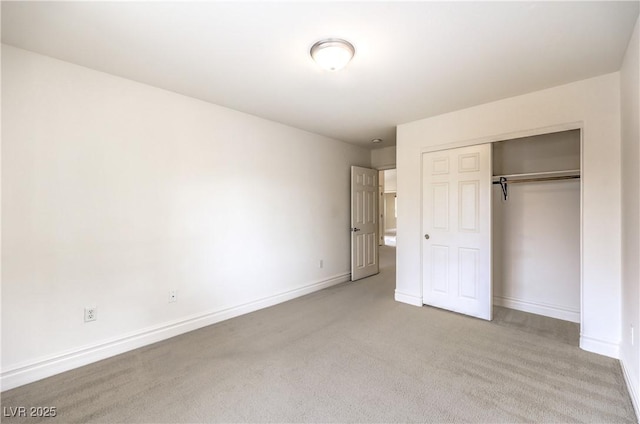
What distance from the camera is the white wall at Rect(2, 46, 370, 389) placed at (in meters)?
2.03

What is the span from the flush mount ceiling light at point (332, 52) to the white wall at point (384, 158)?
326 cm

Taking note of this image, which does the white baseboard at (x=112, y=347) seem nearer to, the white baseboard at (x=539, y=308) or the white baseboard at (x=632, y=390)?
the white baseboard at (x=539, y=308)

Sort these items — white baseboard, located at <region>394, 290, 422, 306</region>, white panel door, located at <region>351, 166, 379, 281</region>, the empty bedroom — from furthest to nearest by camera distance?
1. white panel door, located at <region>351, 166, 379, 281</region>
2. white baseboard, located at <region>394, 290, 422, 306</region>
3. the empty bedroom

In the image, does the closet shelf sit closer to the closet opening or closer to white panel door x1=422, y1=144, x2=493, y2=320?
the closet opening

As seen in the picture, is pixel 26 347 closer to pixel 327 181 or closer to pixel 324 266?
pixel 324 266

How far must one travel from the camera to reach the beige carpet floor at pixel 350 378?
5.70 feet

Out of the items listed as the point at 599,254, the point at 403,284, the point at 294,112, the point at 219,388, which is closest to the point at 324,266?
the point at 403,284

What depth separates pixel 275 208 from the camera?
3.73 meters

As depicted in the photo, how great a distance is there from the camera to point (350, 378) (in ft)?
6.81

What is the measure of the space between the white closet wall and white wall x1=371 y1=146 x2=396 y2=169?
1767 mm

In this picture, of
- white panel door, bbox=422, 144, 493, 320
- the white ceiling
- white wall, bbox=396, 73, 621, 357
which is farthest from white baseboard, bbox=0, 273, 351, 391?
white wall, bbox=396, 73, 621, 357

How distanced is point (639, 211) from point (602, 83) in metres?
1.33

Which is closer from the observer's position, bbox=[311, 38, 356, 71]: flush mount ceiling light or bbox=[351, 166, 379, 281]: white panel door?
bbox=[311, 38, 356, 71]: flush mount ceiling light

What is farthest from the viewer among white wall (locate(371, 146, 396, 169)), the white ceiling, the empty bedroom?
white wall (locate(371, 146, 396, 169))
